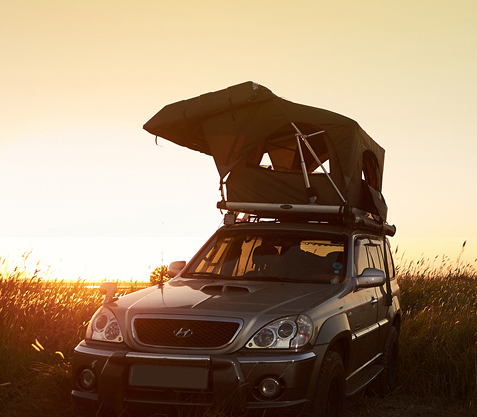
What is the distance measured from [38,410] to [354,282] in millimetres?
3231

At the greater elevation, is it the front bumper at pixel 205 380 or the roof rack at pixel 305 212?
the roof rack at pixel 305 212

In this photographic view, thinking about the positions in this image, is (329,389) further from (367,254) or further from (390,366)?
(390,366)

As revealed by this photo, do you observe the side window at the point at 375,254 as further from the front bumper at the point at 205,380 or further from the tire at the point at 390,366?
the front bumper at the point at 205,380

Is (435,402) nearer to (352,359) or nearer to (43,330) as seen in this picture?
(352,359)

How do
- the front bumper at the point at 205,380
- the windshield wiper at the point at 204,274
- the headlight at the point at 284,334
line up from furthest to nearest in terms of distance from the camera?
the windshield wiper at the point at 204,274, the headlight at the point at 284,334, the front bumper at the point at 205,380

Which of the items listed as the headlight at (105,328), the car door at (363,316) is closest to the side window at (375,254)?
the car door at (363,316)

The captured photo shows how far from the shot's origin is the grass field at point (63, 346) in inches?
251

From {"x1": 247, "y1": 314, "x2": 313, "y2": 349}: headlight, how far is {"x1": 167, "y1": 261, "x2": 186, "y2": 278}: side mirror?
215cm

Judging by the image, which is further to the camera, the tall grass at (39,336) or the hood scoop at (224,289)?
the tall grass at (39,336)

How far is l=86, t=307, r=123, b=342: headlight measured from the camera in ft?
17.3

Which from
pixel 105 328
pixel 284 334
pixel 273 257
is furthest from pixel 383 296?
pixel 105 328

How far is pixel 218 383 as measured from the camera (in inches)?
188

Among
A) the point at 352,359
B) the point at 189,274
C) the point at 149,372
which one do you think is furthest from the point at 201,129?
the point at 149,372

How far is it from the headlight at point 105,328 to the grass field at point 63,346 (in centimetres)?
76
